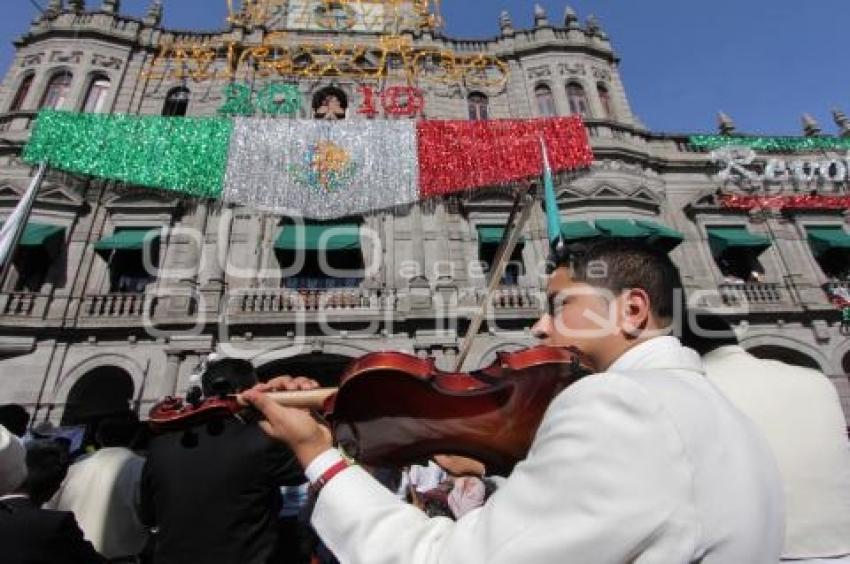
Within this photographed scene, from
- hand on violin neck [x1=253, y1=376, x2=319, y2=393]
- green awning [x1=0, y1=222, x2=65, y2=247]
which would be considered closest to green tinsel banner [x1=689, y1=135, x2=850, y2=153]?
hand on violin neck [x1=253, y1=376, x2=319, y2=393]

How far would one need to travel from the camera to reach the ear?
1.49 meters

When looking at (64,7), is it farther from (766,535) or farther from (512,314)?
(766,535)

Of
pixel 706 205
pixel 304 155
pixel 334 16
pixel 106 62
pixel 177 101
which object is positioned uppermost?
pixel 334 16

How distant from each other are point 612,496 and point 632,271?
0.90 meters

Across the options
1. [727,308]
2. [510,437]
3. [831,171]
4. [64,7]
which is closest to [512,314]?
[727,308]

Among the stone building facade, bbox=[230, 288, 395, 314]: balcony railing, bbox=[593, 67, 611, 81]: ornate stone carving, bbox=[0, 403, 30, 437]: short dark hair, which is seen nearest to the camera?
bbox=[0, 403, 30, 437]: short dark hair

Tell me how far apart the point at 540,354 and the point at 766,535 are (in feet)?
2.72

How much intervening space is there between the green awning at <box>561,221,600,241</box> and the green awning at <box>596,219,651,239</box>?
237 mm

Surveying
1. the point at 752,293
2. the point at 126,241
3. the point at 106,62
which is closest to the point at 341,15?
the point at 106,62

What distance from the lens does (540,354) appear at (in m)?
1.72

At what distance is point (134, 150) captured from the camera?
451 inches

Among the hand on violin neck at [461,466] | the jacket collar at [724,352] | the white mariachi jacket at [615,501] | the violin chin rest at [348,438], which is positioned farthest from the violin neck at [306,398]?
the jacket collar at [724,352]

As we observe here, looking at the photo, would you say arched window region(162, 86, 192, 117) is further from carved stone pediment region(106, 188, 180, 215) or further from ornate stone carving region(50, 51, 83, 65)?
carved stone pediment region(106, 188, 180, 215)

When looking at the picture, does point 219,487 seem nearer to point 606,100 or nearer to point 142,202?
point 142,202
